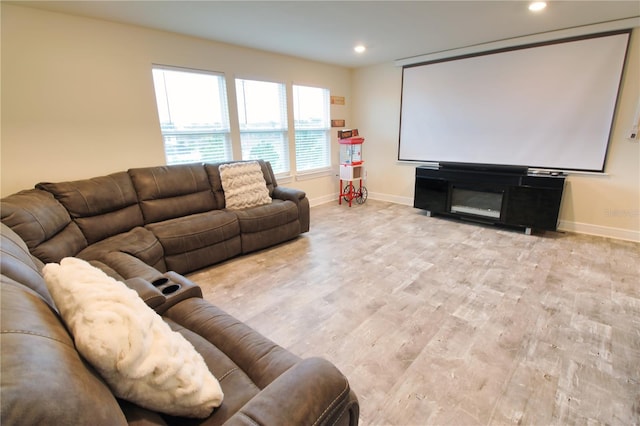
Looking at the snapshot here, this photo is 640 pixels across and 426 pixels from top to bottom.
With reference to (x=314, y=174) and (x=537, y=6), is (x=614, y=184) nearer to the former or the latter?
(x=537, y=6)

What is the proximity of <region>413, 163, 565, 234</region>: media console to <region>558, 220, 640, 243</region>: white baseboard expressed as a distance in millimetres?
452

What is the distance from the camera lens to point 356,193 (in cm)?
582

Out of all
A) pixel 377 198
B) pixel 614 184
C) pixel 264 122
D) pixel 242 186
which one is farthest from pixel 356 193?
pixel 614 184

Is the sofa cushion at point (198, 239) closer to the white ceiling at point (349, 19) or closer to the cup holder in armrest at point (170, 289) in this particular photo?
the cup holder in armrest at point (170, 289)

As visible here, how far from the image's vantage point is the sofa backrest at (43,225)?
2.01 metres

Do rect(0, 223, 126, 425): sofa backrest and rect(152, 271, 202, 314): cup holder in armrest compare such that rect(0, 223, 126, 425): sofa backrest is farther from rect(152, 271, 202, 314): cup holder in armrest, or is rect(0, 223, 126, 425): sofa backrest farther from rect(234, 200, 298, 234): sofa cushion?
rect(234, 200, 298, 234): sofa cushion

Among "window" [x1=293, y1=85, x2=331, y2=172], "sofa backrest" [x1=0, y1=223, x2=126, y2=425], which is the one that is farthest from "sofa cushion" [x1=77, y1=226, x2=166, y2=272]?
"window" [x1=293, y1=85, x2=331, y2=172]

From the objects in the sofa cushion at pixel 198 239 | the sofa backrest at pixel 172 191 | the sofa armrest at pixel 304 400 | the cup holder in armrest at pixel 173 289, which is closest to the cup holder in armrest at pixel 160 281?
the cup holder in armrest at pixel 173 289

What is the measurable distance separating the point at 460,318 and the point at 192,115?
12.0ft

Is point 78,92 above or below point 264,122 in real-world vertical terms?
above

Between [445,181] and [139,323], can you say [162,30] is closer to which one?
[139,323]

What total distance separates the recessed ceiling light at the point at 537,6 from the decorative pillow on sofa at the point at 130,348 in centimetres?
380

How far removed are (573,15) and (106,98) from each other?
485 cm

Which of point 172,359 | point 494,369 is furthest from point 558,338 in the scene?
point 172,359
